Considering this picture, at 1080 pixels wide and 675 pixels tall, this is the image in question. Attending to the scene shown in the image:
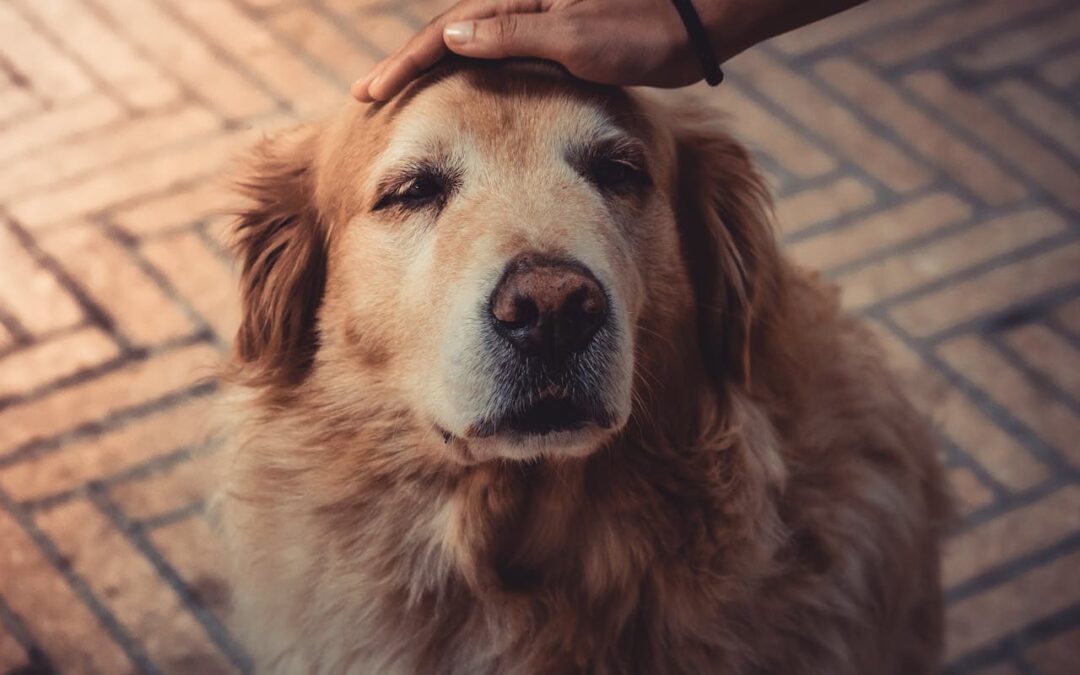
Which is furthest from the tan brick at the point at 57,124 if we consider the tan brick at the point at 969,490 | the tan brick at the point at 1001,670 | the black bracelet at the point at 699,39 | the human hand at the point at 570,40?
the tan brick at the point at 1001,670

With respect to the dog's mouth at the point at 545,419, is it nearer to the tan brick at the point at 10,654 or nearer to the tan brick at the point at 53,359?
the tan brick at the point at 10,654

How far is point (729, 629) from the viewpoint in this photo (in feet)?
7.88

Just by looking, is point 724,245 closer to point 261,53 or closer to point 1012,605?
point 1012,605

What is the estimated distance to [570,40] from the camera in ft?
7.26

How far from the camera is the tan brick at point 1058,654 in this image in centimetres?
309

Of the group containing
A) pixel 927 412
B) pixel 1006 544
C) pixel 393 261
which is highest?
pixel 393 261

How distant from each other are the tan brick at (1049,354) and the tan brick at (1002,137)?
588 mm

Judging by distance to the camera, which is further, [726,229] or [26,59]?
[26,59]

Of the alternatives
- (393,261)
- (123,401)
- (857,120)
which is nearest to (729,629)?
(393,261)

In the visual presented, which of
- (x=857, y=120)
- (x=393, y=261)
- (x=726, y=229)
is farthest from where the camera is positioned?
(x=857, y=120)

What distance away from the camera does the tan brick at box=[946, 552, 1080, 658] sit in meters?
3.17

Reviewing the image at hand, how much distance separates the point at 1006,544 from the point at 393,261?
6.49 ft

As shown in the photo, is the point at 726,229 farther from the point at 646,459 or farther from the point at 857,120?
the point at 857,120

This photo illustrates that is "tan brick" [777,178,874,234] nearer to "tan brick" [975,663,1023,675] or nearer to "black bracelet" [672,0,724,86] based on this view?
"tan brick" [975,663,1023,675]
